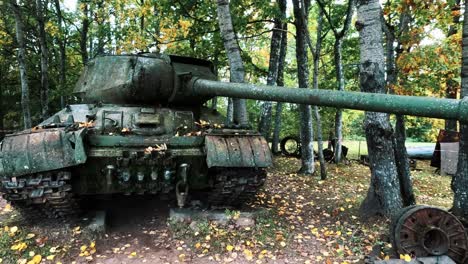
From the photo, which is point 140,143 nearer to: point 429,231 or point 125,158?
point 125,158

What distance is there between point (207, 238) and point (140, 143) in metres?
1.71

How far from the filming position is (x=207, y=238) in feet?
18.6

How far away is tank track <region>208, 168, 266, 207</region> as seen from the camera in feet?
19.3

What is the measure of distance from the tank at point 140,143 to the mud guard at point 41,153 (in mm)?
13

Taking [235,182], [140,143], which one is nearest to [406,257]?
[235,182]

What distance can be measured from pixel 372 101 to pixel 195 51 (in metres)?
11.3

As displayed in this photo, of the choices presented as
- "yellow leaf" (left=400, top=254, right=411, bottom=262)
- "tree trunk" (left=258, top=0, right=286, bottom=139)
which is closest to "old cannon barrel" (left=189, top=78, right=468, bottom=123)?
"yellow leaf" (left=400, top=254, right=411, bottom=262)

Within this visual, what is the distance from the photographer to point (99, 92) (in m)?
6.79

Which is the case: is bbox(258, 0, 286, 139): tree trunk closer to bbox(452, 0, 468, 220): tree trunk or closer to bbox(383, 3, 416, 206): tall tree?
bbox(383, 3, 416, 206): tall tree

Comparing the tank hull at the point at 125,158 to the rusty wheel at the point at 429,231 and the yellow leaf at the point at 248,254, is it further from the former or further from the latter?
the rusty wheel at the point at 429,231

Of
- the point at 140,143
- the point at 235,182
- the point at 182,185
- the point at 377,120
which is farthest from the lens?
the point at 182,185

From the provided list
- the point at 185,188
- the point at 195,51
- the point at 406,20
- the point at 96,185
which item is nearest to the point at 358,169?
the point at 406,20

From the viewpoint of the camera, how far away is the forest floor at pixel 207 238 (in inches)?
202

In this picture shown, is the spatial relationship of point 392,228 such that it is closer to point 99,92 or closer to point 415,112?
point 415,112
